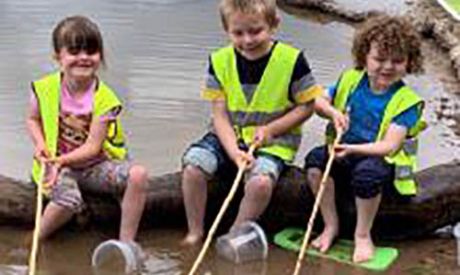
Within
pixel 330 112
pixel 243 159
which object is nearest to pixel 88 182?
pixel 243 159

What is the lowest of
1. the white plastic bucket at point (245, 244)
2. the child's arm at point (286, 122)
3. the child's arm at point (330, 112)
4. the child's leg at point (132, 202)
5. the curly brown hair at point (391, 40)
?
the white plastic bucket at point (245, 244)

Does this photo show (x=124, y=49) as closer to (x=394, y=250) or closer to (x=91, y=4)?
(x=91, y=4)

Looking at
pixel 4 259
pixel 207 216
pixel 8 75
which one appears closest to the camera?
pixel 4 259

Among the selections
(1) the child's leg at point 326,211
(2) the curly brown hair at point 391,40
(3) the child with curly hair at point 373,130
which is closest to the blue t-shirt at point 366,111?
(3) the child with curly hair at point 373,130

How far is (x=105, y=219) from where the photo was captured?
194 inches

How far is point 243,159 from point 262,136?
172 mm

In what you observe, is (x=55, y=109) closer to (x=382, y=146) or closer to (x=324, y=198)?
(x=324, y=198)

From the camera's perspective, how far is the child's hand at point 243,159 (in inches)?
183

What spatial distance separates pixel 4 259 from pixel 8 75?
2.85 m

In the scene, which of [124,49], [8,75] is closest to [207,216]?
[8,75]

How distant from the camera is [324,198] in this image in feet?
15.8

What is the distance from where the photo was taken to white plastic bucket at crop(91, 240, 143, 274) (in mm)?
4484

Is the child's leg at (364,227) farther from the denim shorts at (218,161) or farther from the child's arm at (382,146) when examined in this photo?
the denim shorts at (218,161)

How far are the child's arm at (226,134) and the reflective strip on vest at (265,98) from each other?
0.04 metres
